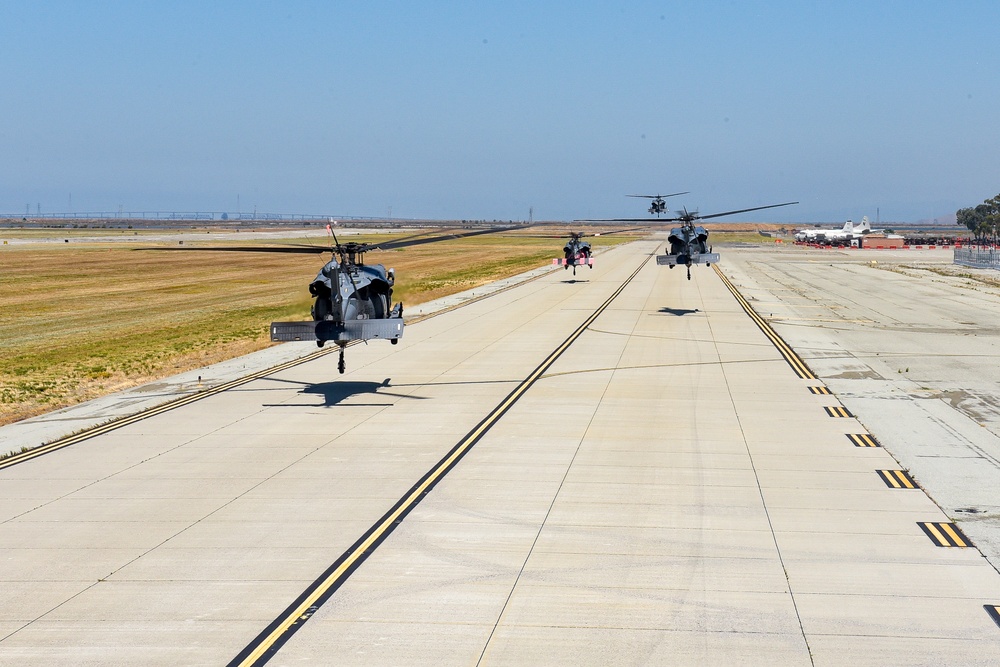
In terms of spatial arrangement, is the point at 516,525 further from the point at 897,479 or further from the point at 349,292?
the point at 349,292

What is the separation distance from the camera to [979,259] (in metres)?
96.2

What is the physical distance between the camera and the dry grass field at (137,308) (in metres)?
31.8

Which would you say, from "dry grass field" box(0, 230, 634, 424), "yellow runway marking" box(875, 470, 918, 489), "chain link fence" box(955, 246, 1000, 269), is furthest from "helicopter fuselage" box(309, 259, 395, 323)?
"chain link fence" box(955, 246, 1000, 269)

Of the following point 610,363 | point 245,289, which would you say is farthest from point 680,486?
point 245,289

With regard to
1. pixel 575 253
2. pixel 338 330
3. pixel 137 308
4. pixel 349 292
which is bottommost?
pixel 137 308

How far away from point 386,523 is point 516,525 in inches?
79.6

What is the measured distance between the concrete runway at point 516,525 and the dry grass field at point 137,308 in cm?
593

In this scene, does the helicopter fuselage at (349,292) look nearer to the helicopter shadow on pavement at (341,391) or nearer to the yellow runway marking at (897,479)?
the helicopter shadow on pavement at (341,391)

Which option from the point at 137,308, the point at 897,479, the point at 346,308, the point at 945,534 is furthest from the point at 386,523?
the point at 137,308

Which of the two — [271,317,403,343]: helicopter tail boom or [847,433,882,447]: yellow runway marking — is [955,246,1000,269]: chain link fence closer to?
[847,433,882,447]: yellow runway marking

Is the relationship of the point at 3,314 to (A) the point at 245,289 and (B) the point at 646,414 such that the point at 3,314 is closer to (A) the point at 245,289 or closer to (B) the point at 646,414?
(A) the point at 245,289

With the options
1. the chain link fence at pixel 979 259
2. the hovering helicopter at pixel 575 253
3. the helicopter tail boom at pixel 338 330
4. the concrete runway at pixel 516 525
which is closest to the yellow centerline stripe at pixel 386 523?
the concrete runway at pixel 516 525

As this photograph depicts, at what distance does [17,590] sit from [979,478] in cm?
1589

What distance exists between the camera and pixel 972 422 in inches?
930
